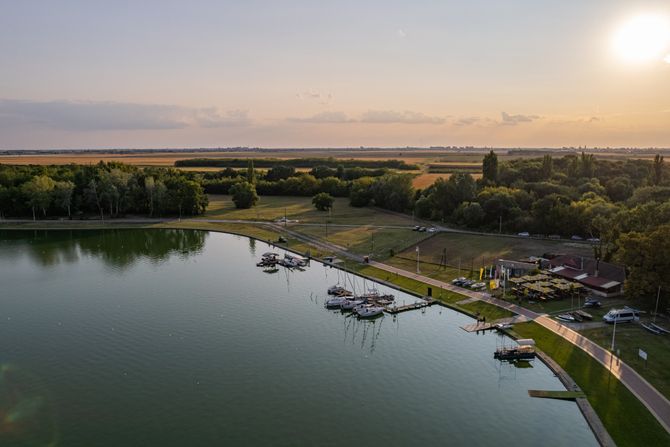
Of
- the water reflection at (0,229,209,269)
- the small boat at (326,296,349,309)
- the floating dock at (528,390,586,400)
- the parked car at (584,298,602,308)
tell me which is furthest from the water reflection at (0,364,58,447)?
the parked car at (584,298,602,308)

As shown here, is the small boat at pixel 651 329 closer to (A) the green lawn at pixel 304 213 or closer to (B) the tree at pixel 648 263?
(B) the tree at pixel 648 263

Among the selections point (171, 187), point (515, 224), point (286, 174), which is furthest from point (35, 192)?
point (515, 224)

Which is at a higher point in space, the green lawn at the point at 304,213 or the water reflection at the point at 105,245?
the green lawn at the point at 304,213

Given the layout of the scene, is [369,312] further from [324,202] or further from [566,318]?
[324,202]

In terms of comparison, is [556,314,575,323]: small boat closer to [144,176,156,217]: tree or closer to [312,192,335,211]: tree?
[312,192,335,211]: tree

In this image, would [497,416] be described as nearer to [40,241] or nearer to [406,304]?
[406,304]

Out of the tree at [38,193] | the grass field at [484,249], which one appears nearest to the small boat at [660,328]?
the grass field at [484,249]

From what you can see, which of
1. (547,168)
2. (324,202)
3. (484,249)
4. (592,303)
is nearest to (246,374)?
(592,303)

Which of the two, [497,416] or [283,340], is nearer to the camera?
[497,416]
